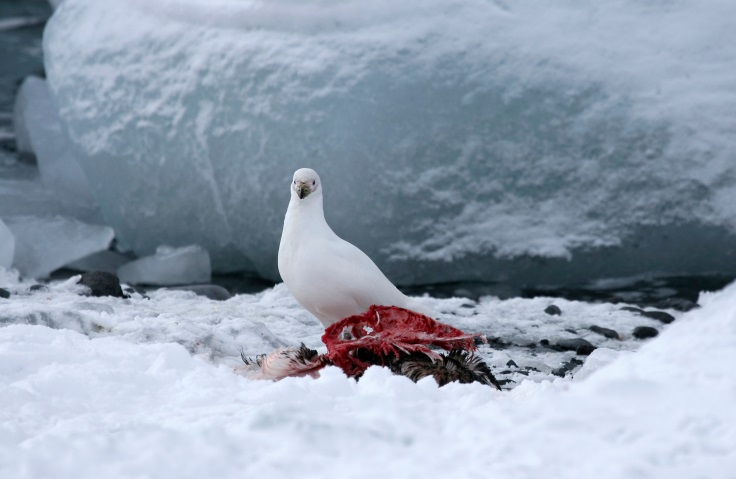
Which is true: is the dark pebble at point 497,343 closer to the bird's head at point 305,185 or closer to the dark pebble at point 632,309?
the dark pebble at point 632,309

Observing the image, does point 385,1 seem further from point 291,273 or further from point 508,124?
point 291,273

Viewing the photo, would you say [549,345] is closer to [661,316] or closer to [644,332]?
[644,332]

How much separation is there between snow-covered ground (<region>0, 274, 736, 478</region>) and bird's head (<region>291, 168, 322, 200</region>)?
1.39m

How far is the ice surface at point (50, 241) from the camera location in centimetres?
580

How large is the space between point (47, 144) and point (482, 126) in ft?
12.2

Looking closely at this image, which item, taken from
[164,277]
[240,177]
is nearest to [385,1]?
[240,177]

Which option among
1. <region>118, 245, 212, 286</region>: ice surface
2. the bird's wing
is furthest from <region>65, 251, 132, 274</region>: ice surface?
the bird's wing

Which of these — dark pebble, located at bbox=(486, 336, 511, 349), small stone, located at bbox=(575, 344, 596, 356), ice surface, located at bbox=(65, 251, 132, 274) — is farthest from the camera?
ice surface, located at bbox=(65, 251, 132, 274)

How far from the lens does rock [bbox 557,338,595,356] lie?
12.7ft

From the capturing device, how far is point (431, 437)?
173cm

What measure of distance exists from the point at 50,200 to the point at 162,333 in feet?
12.7

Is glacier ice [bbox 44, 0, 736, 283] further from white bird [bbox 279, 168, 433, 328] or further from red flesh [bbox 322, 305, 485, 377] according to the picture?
red flesh [bbox 322, 305, 485, 377]

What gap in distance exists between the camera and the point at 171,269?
5.66 metres

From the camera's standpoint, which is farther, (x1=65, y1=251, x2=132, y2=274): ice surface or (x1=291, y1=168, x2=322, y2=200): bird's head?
(x1=65, y1=251, x2=132, y2=274): ice surface
